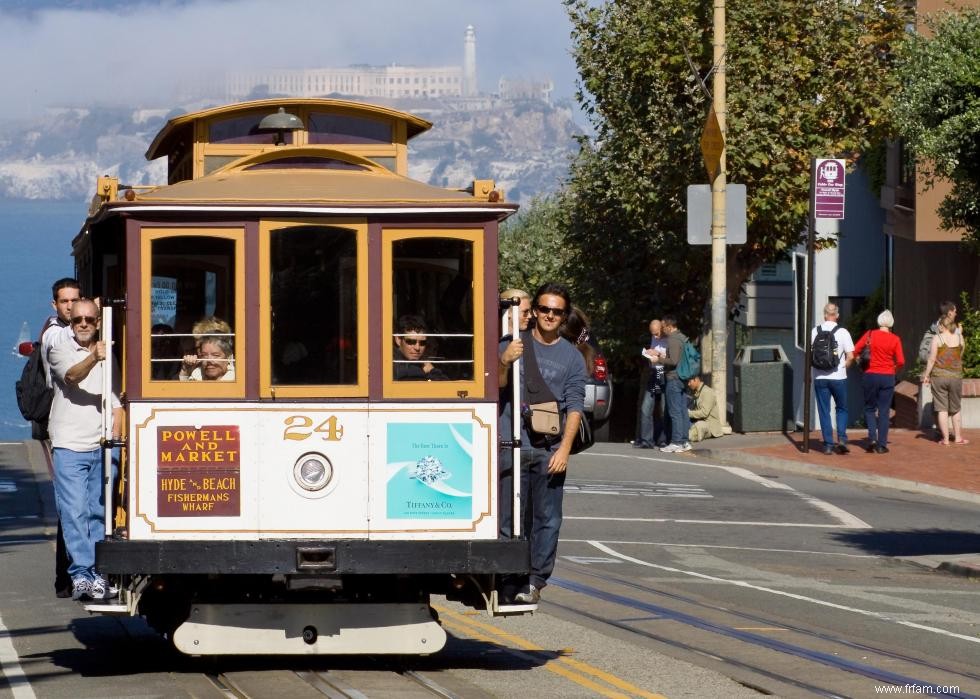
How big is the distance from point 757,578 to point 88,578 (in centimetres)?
648

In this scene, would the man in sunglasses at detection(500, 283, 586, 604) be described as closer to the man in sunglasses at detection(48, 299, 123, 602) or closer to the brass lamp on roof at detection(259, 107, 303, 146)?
the brass lamp on roof at detection(259, 107, 303, 146)

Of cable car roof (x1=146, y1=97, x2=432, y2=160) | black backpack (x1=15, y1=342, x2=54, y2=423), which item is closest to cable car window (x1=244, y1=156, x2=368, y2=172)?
cable car roof (x1=146, y1=97, x2=432, y2=160)

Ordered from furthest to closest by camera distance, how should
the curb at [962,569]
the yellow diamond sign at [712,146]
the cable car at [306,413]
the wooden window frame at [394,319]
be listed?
1. the yellow diamond sign at [712,146]
2. the curb at [962,569]
3. the wooden window frame at [394,319]
4. the cable car at [306,413]

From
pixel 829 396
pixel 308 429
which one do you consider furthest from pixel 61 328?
pixel 829 396

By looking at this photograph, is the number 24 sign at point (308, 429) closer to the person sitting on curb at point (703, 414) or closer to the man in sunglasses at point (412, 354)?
the man in sunglasses at point (412, 354)

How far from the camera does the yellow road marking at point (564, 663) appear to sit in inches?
381

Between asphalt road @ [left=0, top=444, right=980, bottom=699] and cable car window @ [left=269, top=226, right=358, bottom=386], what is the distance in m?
1.64

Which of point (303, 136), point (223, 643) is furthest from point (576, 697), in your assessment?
point (303, 136)

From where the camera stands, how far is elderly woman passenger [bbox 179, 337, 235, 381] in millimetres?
9781

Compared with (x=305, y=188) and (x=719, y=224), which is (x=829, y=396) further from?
(x=305, y=188)

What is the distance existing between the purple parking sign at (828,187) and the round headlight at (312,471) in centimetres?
1621

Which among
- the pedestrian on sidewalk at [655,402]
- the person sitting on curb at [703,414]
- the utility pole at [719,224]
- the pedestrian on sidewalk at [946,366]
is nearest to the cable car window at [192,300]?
the pedestrian on sidewalk at [946,366]

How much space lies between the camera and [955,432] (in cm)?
2491

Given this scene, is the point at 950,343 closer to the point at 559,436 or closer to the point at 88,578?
the point at 559,436
